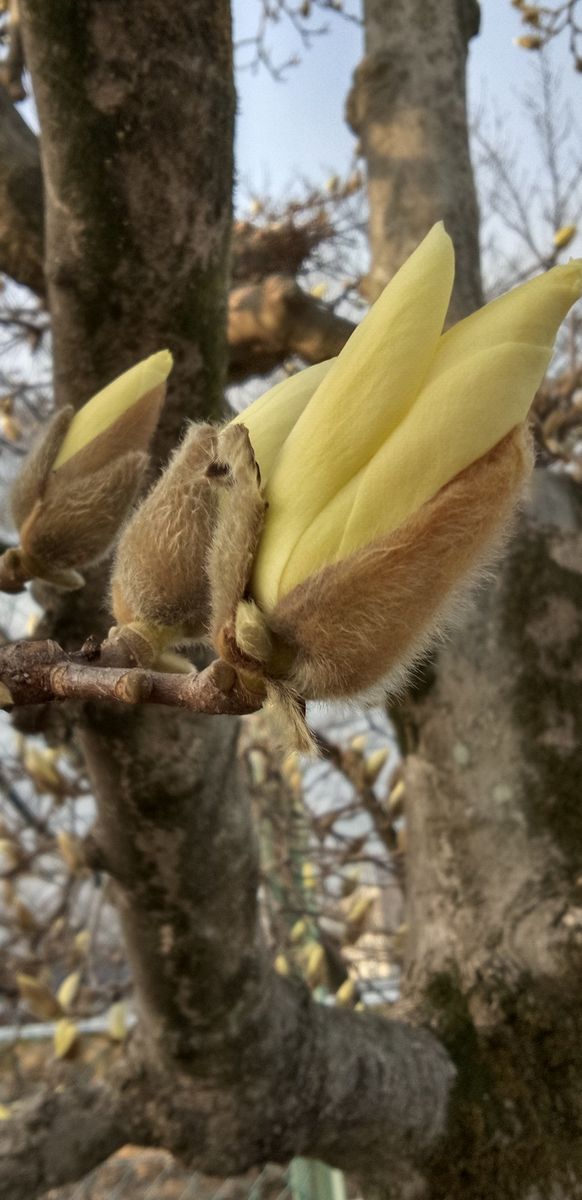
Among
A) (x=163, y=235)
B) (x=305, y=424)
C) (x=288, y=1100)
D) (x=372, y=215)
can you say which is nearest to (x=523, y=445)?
(x=305, y=424)

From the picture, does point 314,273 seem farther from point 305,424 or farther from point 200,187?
point 305,424

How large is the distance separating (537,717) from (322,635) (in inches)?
35.6

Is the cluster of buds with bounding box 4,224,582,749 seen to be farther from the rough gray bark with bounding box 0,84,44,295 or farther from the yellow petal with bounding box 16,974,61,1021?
the yellow petal with bounding box 16,974,61,1021

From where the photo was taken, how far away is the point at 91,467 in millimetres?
447

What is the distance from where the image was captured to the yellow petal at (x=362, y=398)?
0.95 feet

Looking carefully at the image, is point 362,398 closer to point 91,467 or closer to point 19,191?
point 91,467

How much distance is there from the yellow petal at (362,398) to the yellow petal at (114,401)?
0.14 metres

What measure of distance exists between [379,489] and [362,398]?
32mm

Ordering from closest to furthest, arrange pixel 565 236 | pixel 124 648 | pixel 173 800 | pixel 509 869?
pixel 124 648 < pixel 173 800 < pixel 509 869 < pixel 565 236

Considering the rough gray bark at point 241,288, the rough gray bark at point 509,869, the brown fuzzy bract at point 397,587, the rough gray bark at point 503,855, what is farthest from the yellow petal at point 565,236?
the brown fuzzy bract at point 397,587

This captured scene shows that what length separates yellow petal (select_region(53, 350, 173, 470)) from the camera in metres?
0.43

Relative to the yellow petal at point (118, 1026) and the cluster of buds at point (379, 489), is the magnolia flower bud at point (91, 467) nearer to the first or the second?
the cluster of buds at point (379, 489)

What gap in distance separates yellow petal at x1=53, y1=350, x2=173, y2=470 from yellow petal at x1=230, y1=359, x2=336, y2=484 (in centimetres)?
8

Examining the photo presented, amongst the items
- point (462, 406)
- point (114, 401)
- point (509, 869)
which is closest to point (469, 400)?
point (462, 406)
